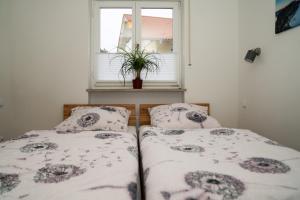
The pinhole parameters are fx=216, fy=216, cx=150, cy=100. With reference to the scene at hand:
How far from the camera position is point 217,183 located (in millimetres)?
844

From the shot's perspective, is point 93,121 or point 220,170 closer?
point 220,170

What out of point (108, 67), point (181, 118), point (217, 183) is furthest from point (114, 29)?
point (217, 183)

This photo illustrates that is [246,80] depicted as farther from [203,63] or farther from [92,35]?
[92,35]

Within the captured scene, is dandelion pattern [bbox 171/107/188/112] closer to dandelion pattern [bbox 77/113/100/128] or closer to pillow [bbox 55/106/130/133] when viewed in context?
pillow [bbox 55/106/130/133]

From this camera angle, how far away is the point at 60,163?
1080 millimetres

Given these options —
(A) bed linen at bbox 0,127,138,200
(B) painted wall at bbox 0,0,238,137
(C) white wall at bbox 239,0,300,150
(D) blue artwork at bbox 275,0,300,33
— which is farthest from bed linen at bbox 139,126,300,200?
(B) painted wall at bbox 0,0,238,137

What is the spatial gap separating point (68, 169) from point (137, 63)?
1.72 metres

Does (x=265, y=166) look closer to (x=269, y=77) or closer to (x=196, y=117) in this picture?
(x=196, y=117)

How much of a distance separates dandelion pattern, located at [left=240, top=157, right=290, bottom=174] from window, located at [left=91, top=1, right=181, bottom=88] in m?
1.76

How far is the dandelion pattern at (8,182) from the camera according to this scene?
0.80m

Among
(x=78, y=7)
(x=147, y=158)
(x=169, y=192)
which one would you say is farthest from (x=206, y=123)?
(x=78, y=7)

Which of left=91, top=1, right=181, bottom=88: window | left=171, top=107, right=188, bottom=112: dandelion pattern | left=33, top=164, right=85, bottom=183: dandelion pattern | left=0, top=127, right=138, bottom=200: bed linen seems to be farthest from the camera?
left=91, top=1, right=181, bottom=88: window

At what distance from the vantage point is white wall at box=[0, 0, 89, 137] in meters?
2.52

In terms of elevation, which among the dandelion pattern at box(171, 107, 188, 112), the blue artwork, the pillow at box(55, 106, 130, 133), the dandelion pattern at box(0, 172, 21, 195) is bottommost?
the dandelion pattern at box(0, 172, 21, 195)
